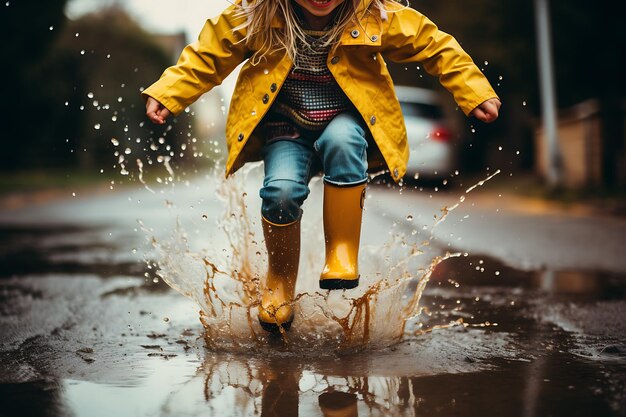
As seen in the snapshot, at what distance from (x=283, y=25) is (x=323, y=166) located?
538 mm

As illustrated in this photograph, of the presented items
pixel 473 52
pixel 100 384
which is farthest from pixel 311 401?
pixel 473 52

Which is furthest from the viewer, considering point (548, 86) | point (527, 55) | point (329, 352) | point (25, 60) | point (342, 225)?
point (25, 60)

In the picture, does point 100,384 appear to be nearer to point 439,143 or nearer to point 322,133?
point 322,133

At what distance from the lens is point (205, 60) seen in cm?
338

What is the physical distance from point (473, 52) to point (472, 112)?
14866mm

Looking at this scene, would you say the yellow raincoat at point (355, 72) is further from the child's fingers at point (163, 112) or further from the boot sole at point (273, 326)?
the boot sole at point (273, 326)

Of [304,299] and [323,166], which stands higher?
[323,166]

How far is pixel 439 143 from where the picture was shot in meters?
14.9

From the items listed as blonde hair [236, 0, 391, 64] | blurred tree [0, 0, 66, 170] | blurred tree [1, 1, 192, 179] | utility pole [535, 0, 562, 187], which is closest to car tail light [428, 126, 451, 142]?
utility pole [535, 0, 562, 187]


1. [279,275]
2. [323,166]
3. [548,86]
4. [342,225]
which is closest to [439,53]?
[323,166]

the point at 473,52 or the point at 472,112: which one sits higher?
the point at 473,52

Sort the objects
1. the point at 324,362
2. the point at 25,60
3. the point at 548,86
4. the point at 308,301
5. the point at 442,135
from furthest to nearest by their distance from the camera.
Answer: the point at 25,60, the point at 442,135, the point at 548,86, the point at 308,301, the point at 324,362

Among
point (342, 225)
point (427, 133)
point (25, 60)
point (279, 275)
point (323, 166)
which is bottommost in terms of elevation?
point (279, 275)

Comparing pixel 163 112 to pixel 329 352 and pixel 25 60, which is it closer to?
pixel 329 352
